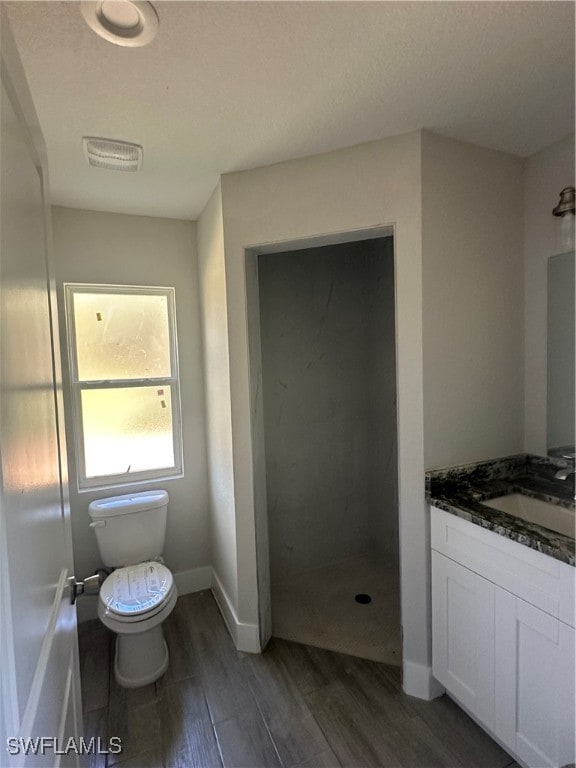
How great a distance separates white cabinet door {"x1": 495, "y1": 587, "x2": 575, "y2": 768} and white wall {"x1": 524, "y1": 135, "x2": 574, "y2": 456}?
82 cm

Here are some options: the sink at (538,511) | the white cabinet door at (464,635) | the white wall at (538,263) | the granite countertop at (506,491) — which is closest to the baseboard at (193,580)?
the white cabinet door at (464,635)

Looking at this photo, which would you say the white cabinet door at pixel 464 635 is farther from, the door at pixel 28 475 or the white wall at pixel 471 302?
the door at pixel 28 475

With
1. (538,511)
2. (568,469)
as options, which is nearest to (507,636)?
(538,511)

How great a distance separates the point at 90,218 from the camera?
2.22 meters

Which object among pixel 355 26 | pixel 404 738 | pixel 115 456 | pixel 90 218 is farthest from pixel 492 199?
pixel 115 456

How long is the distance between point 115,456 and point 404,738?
79.3 inches

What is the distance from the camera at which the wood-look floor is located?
142cm

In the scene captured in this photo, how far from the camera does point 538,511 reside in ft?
5.10

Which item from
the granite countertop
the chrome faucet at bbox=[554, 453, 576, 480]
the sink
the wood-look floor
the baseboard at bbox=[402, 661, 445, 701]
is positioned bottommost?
the wood-look floor

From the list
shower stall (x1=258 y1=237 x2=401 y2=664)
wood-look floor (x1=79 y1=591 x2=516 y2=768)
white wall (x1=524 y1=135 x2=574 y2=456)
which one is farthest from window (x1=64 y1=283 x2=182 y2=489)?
white wall (x1=524 y1=135 x2=574 y2=456)

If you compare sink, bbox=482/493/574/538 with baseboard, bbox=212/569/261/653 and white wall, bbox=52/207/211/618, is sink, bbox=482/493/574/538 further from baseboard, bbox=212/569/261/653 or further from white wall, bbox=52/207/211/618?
white wall, bbox=52/207/211/618

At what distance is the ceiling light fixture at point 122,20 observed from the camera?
938 millimetres

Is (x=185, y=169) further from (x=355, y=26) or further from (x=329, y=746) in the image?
(x=329, y=746)

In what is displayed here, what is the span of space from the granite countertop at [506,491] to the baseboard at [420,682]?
765mm
